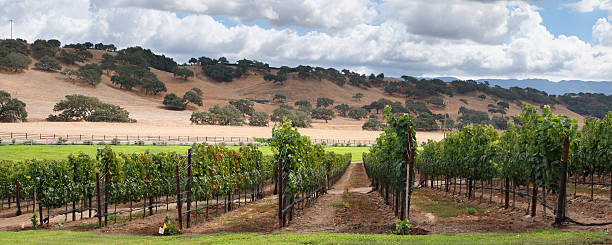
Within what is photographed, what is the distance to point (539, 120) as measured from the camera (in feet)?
50.5

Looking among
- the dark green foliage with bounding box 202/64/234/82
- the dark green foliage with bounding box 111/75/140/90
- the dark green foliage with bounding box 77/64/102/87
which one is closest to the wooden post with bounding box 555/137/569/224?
the dark green foliage with bounding box 77/64/102/87

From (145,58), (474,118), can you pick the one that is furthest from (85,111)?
(474,118)

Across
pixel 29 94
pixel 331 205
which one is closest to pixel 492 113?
pixel 29 94

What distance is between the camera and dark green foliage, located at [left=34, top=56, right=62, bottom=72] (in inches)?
5374

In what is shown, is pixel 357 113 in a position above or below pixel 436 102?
below

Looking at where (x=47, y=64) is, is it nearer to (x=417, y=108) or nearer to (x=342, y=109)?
(x=342, y=109)

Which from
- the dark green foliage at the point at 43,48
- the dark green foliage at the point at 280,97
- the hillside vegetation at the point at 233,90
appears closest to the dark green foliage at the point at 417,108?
the hillside vegetation at the point at 233,90

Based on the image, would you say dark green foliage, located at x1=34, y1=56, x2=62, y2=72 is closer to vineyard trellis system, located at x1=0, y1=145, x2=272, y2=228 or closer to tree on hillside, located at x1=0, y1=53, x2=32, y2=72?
tree on hillside, located at x1=0, y1=53, x2=32, y2=72

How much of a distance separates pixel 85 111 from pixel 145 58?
89791 mm

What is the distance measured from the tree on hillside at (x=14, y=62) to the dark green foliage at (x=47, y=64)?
17.2ft

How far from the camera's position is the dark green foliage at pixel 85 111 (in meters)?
90.8

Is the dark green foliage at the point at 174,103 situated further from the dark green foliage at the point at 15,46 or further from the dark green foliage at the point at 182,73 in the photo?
the dark green foliage at the point at 15,46

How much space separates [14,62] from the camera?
12744cm

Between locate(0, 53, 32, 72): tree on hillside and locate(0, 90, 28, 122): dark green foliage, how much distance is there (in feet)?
161
